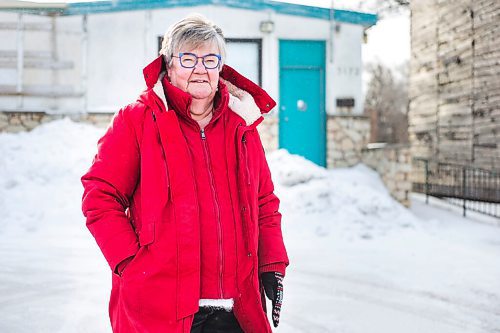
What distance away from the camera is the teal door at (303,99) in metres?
12.3

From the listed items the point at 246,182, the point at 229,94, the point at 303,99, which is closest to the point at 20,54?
the point at 303,99

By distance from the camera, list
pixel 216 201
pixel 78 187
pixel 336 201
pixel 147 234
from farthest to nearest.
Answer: pixel 78 187, pixel 336 201, pixel 216 201, pixel 147 234

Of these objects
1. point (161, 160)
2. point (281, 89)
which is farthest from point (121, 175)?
point (281, 89)

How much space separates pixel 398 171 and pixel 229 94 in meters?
8.95

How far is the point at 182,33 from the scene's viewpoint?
1.92 m

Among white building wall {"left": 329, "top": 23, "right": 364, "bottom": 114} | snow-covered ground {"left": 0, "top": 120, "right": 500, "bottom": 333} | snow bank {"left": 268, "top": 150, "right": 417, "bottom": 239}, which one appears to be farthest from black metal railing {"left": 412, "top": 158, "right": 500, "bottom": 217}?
white building wall {"left": 329, "top": 23, "right": 364, "bottom": 114}

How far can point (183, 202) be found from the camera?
5.84 ft

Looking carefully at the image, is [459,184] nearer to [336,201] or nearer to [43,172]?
[336,201]

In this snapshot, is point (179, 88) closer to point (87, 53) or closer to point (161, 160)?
point (161, 160)

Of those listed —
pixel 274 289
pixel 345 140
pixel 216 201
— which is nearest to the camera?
pixel 216 201

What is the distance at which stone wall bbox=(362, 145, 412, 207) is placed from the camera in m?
10.3

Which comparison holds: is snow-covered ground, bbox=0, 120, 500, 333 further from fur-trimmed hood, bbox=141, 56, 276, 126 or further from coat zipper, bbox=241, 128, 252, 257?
fur-trimmed hood, bbox=141, 56, 276, 126

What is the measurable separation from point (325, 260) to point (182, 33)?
507 centimetres

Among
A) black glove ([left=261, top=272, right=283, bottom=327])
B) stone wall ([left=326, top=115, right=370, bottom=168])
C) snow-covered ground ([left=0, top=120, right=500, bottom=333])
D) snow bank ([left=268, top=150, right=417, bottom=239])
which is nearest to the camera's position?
black glove ([left=261, top=272, right=283, bottom=327])
